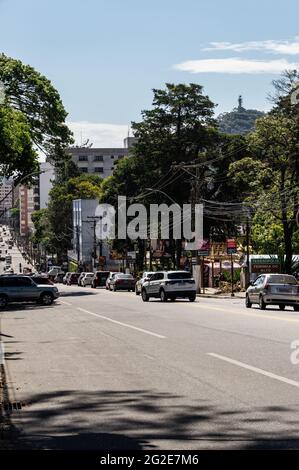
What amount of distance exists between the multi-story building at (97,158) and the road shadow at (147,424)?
185 m

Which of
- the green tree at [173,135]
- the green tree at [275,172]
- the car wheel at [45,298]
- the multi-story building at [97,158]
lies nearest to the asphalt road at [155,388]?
the car wheel at [45,298]

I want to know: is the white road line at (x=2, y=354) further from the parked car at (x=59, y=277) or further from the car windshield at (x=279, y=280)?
the parked car at (x=59, y=277)

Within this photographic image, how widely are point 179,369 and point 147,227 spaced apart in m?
68.7

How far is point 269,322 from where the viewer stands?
24.5 metres

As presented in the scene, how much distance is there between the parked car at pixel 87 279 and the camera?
283 ft

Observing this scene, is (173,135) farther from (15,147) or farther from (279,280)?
(279,280)

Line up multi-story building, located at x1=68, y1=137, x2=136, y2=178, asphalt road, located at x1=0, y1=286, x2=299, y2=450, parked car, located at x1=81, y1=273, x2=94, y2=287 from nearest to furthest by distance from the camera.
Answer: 1. asphalt road, located at x1=0, y1=286, x2=299, y2=450
2. parked car, located at x1=81, y1=273, x2=94, y2=287
3. multi-story building, located at x1=68, y1=137, x2=136, y2=178

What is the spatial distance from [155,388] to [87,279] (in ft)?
250

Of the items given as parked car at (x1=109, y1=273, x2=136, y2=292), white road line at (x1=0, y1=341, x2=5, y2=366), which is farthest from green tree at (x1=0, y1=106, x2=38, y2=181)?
white road line at (x1=0, y1=341, x2=5, y2=366)

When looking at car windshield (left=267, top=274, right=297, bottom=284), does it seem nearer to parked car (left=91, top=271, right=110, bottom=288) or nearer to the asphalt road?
the asphalt road

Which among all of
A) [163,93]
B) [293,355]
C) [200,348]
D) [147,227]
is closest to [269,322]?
[200,348]

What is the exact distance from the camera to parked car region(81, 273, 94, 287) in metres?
86.3

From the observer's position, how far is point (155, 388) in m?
11.6

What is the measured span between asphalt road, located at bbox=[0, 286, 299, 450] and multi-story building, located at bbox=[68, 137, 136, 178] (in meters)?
174
